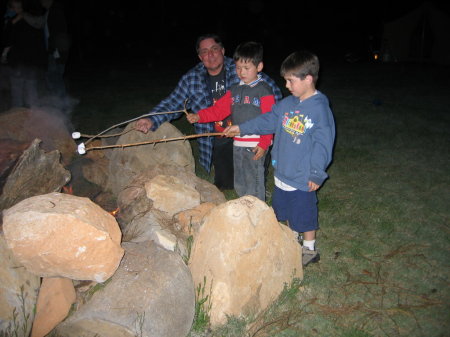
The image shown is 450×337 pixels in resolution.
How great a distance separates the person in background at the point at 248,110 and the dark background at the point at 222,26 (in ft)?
56.2

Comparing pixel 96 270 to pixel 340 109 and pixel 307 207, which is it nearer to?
pixel 307 207

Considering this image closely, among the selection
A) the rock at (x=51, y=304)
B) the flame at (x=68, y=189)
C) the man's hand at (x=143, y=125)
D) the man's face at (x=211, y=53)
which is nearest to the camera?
the rock at (x=51, y=304)

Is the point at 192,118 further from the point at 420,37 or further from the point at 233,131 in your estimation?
the point at 420,37

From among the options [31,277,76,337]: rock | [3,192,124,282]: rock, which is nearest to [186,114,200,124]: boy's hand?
[3,192,124,282]: rock

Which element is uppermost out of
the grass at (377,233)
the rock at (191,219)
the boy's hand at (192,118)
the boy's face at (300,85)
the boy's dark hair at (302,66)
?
the boy's dark hair at (302,66)

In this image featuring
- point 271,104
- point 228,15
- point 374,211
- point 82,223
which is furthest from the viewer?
point 228,15

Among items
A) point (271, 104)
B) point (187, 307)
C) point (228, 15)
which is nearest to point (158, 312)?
point (187, 307)

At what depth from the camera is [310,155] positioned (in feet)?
9.48

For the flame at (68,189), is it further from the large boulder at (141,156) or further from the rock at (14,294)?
the rock at (14,294)

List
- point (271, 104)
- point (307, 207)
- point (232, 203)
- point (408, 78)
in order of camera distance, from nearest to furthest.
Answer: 1. point (232, 203)
2. point (307, 207)
3. point (271, 104)
4. point (408, 78)

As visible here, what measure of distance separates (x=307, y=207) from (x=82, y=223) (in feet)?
5.89

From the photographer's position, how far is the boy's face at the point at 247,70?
3256 millimetres

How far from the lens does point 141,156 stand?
3.83m

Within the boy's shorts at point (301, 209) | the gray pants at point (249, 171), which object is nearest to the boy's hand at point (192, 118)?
the gray pants at point (249, 171)
